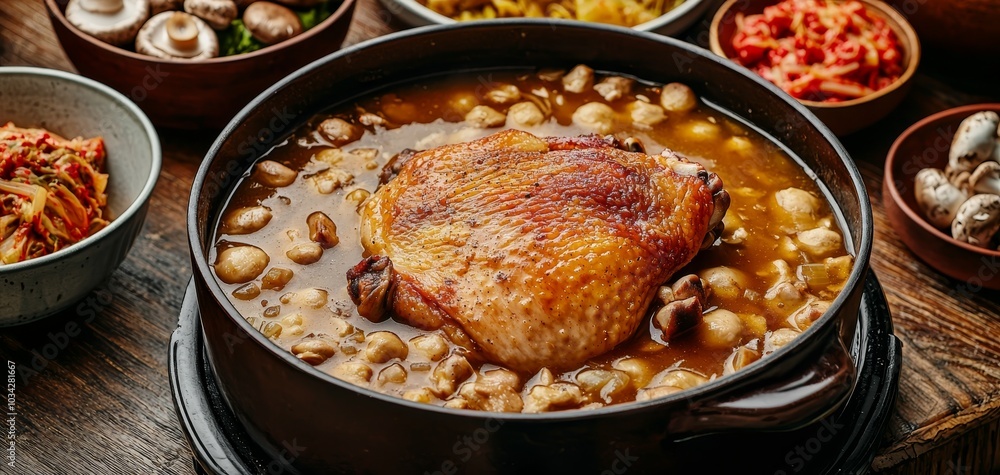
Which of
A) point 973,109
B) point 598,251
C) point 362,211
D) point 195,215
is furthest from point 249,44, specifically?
point 973,109

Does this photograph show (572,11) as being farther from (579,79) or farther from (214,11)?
(214,11)

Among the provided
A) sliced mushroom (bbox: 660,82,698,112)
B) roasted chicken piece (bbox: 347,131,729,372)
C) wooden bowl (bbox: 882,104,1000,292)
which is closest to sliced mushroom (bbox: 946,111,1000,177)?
wooden bowl (bbox: 882,104,1000,292)

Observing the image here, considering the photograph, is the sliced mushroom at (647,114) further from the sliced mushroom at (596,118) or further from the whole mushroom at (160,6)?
the whole mushroom at (160,6)

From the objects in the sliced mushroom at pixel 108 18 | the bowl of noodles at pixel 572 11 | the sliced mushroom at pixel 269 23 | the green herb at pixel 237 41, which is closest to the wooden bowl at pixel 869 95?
the bowl of noodles at pixel 572 11

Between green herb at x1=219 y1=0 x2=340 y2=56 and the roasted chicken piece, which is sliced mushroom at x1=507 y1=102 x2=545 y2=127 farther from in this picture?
green herb at x1=219 y1=0 x2=340 y2=56

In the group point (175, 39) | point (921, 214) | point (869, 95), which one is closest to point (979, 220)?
point (921, 214)

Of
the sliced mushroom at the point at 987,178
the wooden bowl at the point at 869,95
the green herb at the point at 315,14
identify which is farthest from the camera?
the green herb at the point at 315,14
